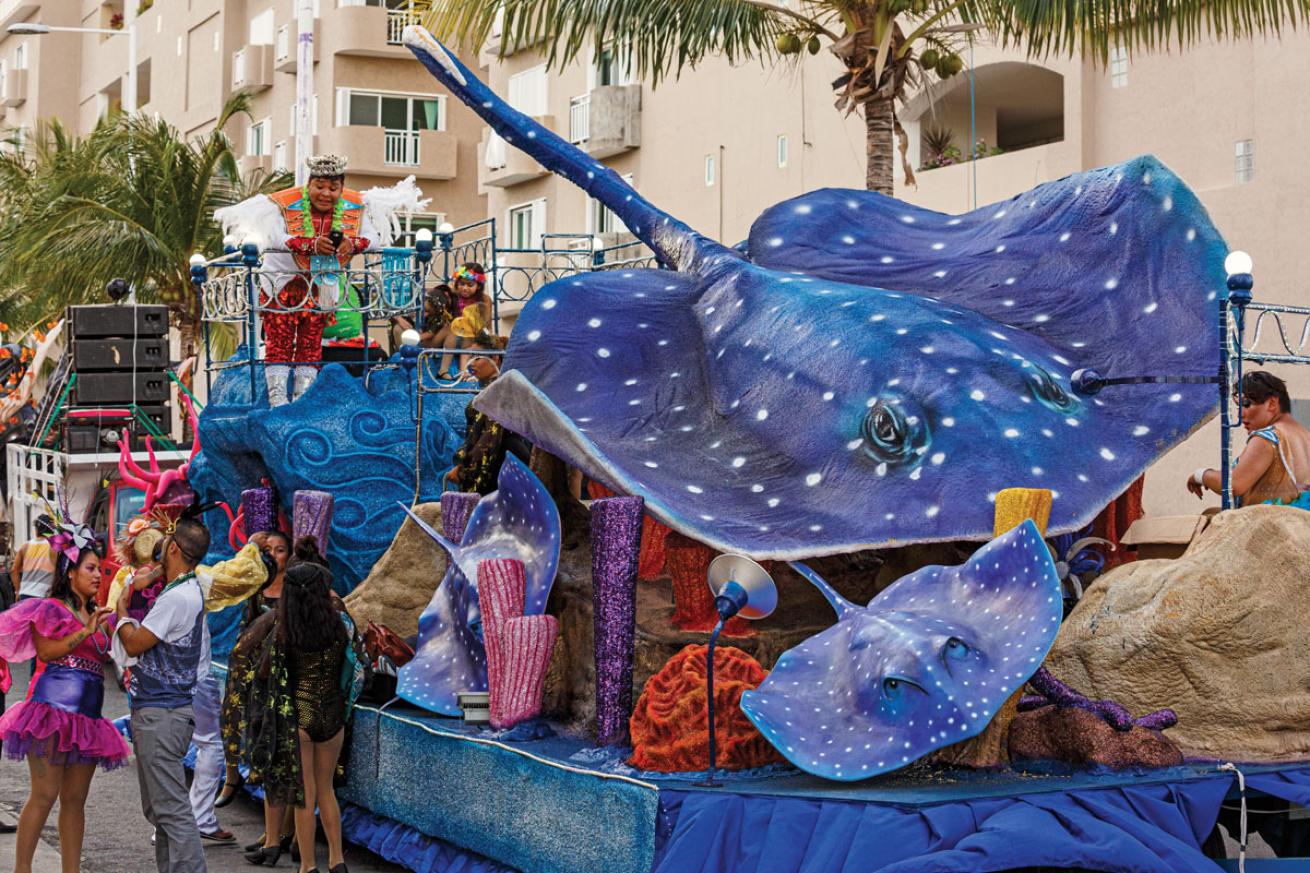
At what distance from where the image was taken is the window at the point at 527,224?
2841 cm

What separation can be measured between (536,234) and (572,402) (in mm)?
21247

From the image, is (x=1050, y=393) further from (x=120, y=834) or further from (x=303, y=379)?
(x=303, y=379)

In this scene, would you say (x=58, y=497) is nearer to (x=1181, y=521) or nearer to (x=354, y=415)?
(x=354, y=415)

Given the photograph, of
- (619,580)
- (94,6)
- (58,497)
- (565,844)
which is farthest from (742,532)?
(94,6)

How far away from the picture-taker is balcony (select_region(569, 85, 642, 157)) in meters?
25.8

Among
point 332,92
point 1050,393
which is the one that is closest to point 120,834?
point 1050,393

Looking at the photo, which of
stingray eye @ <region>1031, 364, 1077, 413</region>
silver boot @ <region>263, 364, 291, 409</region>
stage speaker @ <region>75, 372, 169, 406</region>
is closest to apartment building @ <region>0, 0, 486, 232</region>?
stage speaker @ <region>75, 372, 169, 406</region>

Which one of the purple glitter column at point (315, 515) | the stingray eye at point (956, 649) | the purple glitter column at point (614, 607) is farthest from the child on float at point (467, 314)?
the stingray eye at point (956, 649)

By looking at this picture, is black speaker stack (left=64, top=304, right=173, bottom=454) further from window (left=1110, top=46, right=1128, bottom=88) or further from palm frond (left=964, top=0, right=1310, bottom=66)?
window (left=1110, top=46, right=1128, bottom=88)

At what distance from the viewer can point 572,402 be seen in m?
7.62

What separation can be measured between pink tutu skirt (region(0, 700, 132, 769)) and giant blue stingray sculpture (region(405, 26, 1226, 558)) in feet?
6.86

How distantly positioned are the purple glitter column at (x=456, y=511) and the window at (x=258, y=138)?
28002 mm

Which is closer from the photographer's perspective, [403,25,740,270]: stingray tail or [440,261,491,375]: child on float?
[403,25,740,270]: stingray tail

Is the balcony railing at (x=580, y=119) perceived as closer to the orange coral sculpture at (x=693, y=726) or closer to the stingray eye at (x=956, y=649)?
the orange coral sculpture at (x=693, y=726)
